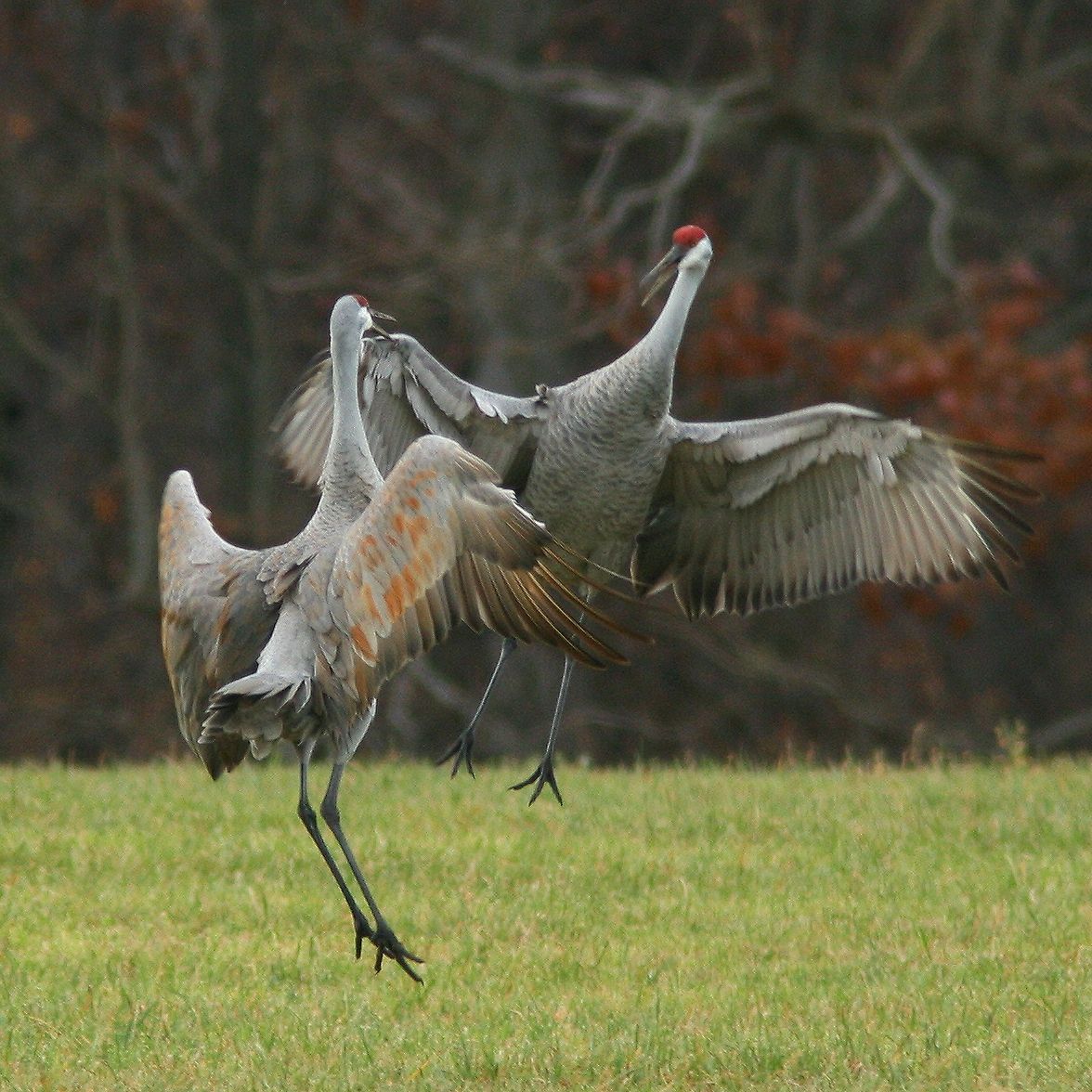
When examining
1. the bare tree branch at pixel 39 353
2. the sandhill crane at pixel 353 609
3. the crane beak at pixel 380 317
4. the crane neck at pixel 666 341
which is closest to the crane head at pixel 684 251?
the crane neck at pixel 666 341

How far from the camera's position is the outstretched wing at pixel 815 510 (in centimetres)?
771

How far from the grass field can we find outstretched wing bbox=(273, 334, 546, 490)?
4.12 feet

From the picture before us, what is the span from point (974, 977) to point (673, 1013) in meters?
0.85

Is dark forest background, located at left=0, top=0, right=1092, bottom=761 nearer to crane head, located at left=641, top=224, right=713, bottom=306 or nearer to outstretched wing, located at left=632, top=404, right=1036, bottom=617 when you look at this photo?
outstretched wing, located at left=632, top=404, right=1036, bottom=617

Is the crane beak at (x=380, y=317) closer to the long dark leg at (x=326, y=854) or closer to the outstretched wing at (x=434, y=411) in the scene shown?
the outstretched wing at (x=434, y=411)

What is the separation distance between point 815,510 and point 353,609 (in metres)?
2.77

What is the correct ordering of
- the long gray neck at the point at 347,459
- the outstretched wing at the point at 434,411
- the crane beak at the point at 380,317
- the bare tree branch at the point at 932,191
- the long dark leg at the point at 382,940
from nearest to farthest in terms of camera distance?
the long dark leg at the point at 382,940, the long gray neck at the point at 347,459, the crane beak at the point at 380,317, the outstretched wing at the point at 434,411, the bare tree branch at the point at 932,191

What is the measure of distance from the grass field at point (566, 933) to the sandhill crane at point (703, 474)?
29.5 inches

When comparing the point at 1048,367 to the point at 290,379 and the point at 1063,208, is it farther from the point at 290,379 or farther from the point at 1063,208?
the point at 290,379

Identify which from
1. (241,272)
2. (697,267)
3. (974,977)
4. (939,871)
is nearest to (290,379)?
(241,272)

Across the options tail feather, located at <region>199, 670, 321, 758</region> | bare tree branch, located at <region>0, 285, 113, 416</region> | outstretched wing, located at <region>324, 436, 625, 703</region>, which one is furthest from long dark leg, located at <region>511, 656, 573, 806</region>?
bare tree branch, located at <region>0, 285, 113, 416</region>

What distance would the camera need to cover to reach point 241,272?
14773 millimetres

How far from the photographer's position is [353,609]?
5.74 metres

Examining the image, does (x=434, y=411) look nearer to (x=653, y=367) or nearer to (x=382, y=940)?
(x=653, y=367)
